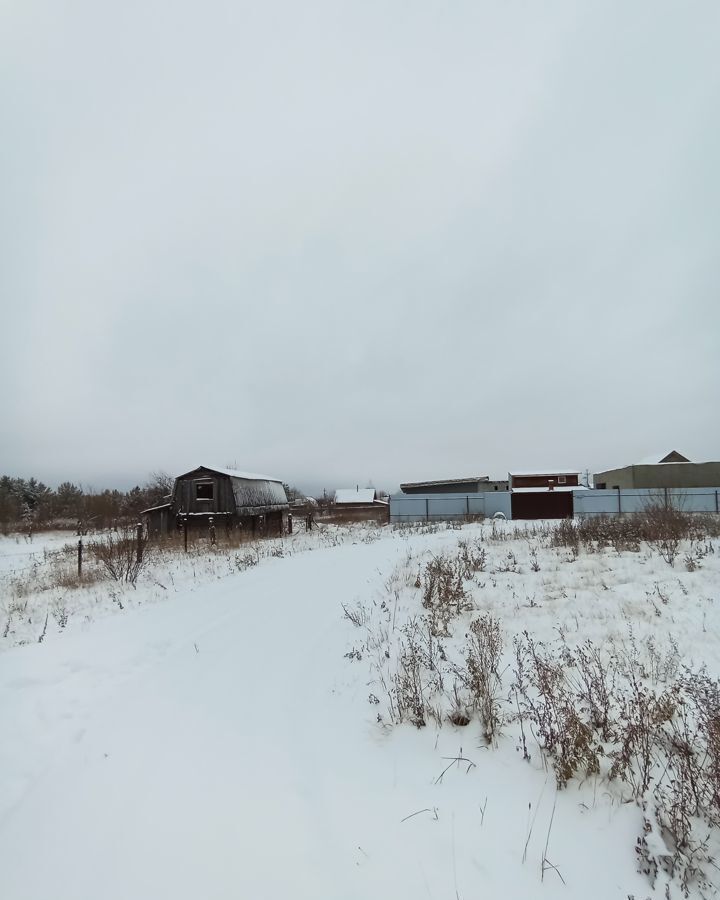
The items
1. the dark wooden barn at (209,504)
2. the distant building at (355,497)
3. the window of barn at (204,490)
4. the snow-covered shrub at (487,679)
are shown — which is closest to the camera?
the snow-covered shrub at (487,679)

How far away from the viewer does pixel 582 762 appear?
289 centimetres

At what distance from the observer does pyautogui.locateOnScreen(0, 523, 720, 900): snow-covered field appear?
2271mm

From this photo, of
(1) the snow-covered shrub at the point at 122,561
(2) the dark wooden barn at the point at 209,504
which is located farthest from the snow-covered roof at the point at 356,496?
(1) the snow-covered shrub at the point at 122,561

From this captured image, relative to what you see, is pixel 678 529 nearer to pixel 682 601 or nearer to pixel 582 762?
pixel 682 601

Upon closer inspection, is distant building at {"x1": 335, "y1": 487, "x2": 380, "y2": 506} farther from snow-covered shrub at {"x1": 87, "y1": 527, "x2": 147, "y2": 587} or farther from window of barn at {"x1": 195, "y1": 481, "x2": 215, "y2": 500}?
snow-covered shrub at {"x1": 87, "y1": 527, "x2": 147, "y2": 587}

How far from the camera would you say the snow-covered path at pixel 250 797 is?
224 cm

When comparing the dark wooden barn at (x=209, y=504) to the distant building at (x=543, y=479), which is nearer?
the dark wooden barn at (x=209, y=504)

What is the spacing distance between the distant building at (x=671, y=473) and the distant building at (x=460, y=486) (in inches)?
498

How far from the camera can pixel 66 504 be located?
58031 mm

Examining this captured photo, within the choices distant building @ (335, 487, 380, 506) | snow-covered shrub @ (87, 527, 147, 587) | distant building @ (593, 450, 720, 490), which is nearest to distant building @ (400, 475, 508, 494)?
distant building @ (593, 450, 720, 490)

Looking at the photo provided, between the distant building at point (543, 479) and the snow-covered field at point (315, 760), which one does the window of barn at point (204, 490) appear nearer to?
the snow-covered field at point (315, 760)

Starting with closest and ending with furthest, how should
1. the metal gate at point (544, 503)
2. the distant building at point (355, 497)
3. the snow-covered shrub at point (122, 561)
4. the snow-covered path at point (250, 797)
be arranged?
the snow-covered path at point (250, 797), the snow-covered shrub at point (122, 561), the metal gate at point (544, 503), the distant building at point (355, 497)

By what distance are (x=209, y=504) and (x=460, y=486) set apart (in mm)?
28781

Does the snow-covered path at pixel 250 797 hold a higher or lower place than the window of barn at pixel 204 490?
lower
